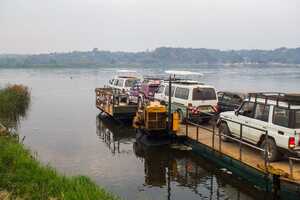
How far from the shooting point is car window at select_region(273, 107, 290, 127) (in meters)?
10.9

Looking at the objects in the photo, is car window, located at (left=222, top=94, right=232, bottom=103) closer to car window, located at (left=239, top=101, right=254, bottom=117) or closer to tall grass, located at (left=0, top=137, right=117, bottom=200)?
car window, located at (left=239, top=101, right=254, bottom=117)

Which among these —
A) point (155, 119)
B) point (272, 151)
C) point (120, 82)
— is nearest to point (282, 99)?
point (272, 151)

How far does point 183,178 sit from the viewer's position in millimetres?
13602

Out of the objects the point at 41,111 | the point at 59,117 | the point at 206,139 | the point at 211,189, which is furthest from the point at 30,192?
the point at 41,111

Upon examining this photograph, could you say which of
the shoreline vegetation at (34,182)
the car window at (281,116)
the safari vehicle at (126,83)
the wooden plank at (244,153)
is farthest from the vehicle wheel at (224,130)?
the safari vehicle at (126,83)

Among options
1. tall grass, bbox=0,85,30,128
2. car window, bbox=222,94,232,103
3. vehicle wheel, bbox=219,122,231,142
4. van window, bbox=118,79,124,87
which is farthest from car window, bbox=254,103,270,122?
van window, bbox=118,79,124,87

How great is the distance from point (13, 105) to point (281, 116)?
22.2 metres

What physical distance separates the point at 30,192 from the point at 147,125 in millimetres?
8153

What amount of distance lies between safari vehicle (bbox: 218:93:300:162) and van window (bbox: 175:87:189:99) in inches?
185

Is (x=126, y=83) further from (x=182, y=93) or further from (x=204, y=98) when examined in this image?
(x=204, y=98)

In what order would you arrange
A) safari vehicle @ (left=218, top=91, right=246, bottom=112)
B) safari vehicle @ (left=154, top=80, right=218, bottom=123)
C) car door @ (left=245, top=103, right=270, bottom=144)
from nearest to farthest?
car door @ (left=245, top=103, right=270, bottom=144) < safari vehicle @ (left=154, top=80, right=218, bottom=123) < safari vehicle @ (left=218, top=91, right=246, bottom=112)

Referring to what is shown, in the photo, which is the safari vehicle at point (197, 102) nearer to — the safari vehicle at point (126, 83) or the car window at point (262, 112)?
the car window at point (262, 112)

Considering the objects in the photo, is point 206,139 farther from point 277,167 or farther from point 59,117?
point 59,117

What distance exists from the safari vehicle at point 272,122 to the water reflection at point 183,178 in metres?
1.46
